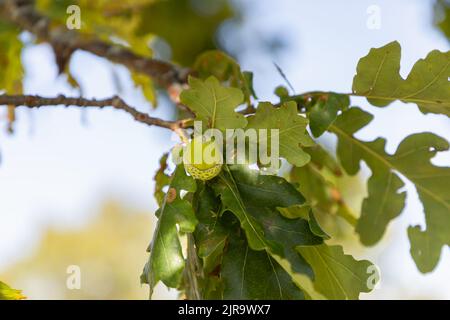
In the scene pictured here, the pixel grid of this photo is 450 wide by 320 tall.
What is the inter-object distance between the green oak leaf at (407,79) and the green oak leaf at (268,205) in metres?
0.23

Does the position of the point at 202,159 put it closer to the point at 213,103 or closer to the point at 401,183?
the point at 213,103

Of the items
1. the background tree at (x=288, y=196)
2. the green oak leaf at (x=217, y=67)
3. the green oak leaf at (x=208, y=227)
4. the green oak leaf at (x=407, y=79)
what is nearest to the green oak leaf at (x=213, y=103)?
the background tree at (x=288, y=196)

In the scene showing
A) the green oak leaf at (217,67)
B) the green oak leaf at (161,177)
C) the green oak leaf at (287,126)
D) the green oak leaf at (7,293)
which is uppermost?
the green oak leaf at (217,67)

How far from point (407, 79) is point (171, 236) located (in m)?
0.45

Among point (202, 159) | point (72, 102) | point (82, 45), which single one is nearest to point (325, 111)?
point (202, 159)

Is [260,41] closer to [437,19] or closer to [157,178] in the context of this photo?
[437,19]

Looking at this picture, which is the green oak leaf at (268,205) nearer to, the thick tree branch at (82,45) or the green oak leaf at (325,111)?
the green oak leaf at (325,111)

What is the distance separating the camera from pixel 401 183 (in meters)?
1.19

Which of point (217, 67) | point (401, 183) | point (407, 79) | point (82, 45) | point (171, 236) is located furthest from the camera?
point (82, 45)

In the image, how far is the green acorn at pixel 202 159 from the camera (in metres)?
0.91

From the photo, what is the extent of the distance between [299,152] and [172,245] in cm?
23

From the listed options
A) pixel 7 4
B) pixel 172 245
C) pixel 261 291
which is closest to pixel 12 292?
pixel 172 245

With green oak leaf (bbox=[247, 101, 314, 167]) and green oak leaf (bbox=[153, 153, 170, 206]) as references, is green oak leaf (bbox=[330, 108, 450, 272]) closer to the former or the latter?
green oak leaf (bbox=[247, 101, 314, 167])

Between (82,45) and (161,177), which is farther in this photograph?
(82,45)
